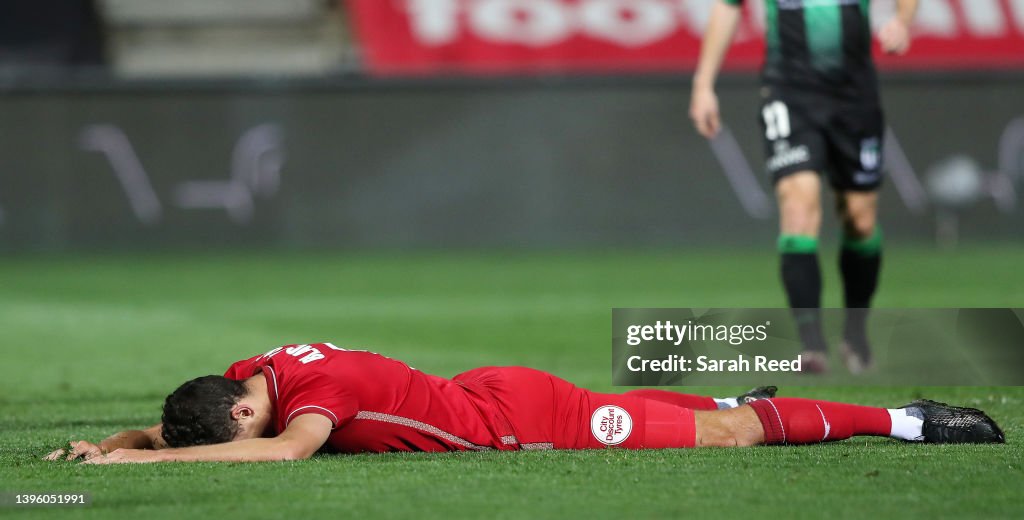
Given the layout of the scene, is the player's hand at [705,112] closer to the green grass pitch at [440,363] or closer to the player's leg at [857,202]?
the player's leg at [857,202]

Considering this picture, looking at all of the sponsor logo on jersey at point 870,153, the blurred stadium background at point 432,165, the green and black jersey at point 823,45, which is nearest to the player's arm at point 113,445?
the green and black jersey at point 823,45

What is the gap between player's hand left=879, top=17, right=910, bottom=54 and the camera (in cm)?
615

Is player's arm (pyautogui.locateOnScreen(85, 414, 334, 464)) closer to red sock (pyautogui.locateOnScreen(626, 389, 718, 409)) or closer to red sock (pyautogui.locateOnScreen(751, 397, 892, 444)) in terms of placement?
red sock (pyautogui.locateOnScreen(626, 389, 718, 409))

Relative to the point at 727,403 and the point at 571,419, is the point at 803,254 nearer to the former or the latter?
the point at 727,403

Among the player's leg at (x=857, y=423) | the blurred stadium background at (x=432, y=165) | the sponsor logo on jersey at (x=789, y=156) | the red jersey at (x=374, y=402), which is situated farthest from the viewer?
the blurred stadium background at (x=432, y=165)

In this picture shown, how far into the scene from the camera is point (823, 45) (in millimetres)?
6738

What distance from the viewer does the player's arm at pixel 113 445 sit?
442cm

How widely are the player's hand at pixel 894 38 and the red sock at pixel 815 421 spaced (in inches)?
79.0

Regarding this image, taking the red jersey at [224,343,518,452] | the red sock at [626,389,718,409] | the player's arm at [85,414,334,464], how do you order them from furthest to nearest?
1. the red sock at [626,389,718,409]
2. the red jersey at [224,343,518,452]
3. the player's arm at [85,414,334,464]

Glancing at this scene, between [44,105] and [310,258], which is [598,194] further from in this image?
[44,105]

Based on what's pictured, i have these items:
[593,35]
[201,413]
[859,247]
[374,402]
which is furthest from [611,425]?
[593,35]

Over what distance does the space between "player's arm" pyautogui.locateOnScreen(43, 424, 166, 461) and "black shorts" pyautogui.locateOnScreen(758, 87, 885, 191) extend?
3.13 m

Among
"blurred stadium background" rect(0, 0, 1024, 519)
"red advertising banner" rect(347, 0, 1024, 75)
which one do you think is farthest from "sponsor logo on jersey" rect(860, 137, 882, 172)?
"red advertising banner" rect(347, 0, 1024, 75)

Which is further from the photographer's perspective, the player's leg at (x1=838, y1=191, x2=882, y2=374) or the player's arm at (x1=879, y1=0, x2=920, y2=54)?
the player's leg at (x1=838, y1=191, x2=882, y2=374)
